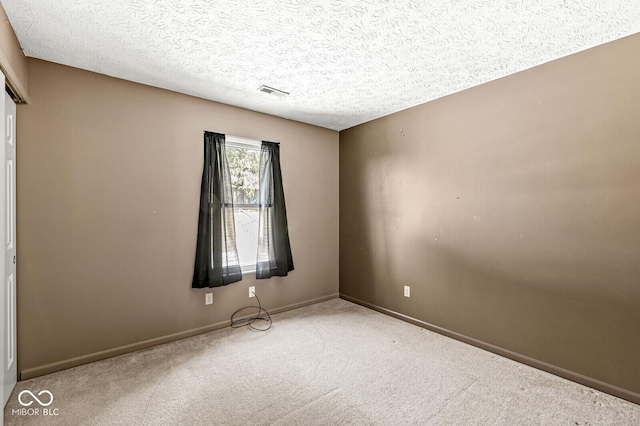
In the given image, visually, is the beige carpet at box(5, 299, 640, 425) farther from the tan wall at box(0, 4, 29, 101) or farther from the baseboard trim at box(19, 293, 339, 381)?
the tan wall at box(0, 4, 29, 101)

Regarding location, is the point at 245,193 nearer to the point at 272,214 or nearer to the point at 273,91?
the point at 272,214

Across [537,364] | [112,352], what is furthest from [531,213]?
[112,352]

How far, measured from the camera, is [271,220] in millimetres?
3598

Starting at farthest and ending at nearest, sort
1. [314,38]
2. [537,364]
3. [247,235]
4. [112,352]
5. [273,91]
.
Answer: [247,235], [273,91], [112,352], [537,364], [314,38]

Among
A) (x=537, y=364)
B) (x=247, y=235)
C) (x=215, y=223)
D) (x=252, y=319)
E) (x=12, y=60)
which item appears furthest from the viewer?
(x=247, y=235)

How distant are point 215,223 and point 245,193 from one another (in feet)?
1.81

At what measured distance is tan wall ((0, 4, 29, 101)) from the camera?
1747 millimetres

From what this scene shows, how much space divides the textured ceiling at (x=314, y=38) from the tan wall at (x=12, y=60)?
0.06m

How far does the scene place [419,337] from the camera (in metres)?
2.98

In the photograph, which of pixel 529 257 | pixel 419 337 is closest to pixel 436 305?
pixel 419 337

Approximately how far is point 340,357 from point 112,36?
2.99 m

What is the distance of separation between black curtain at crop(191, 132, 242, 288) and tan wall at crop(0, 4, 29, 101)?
1.37 metres

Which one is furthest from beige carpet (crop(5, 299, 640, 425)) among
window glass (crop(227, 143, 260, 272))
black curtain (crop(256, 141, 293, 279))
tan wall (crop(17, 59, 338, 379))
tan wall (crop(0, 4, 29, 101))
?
tan wall (crop(0, 4, 29, 101))

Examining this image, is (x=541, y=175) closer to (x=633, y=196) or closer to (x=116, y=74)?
(x=633, y=196)
